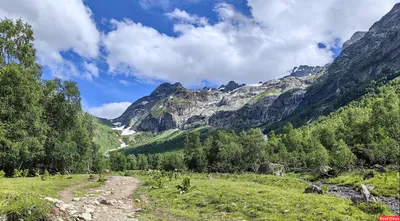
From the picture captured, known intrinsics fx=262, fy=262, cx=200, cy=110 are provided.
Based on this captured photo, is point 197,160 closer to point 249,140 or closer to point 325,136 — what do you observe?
point 249,140

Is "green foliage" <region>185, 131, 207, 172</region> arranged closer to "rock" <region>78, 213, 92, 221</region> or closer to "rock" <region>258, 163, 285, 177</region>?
"rock" <region>258, 163, 285, 177</region>

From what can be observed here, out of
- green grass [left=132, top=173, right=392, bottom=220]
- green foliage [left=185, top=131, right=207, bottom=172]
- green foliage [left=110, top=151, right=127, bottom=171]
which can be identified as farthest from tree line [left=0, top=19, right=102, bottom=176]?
green foliage [left=110, top=151, right=127, bottom=171]

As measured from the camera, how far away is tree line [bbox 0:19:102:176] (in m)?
42.4

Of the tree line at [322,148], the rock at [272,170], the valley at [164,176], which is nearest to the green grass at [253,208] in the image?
the valley at [164,176]

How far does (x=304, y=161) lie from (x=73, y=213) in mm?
89527

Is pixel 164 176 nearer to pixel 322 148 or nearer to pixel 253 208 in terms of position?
pixel 253 208

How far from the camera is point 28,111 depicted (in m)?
45.3

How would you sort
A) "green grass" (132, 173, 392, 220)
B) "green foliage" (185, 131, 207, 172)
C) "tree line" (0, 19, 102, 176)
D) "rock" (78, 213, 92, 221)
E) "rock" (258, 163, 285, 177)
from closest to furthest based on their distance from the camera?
"rock" (78, 213, 92, 221), "green grass" (132, 173, 392, 220), "tree line" (0, 19, 102, 176), "rock" (258, 163, 285, 177), "green foliage" (185, 131, 207, 172)

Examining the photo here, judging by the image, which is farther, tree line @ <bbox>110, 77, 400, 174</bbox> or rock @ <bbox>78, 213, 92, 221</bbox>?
tree line @ <bbox>110, 77, 400, 174</bbox>

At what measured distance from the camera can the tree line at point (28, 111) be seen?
4241 cm

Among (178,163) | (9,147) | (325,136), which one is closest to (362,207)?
(9,147)

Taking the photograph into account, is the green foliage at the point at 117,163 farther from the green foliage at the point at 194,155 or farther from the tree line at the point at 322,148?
the green foliage at the point at 194,155

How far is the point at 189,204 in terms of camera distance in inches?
941

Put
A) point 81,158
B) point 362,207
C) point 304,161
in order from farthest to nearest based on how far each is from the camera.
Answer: point 304,161 → point 81,158 → point 362,207
